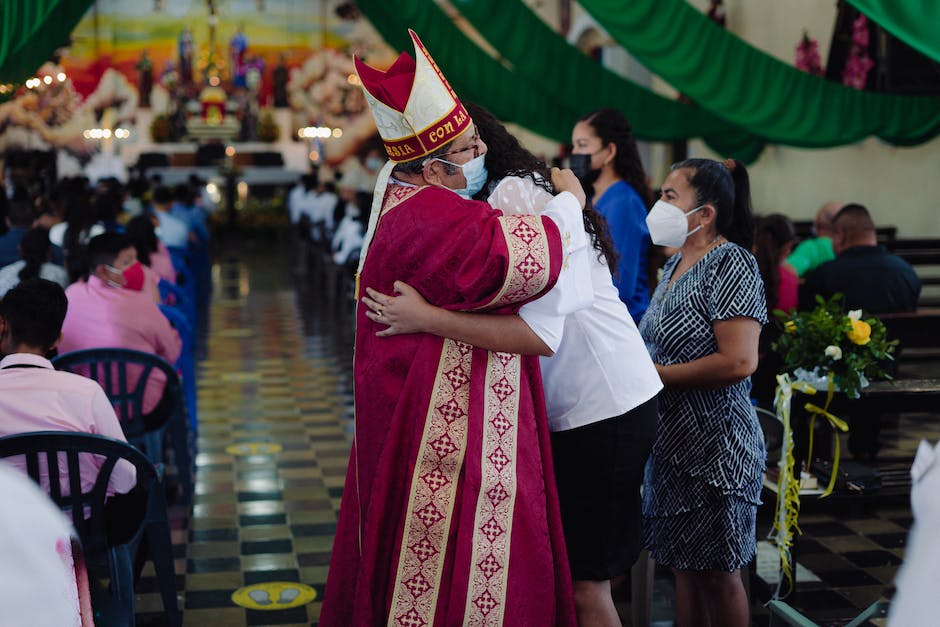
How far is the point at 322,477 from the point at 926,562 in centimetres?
439

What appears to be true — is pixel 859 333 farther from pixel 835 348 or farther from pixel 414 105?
pixel 414 105

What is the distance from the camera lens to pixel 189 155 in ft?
74.2

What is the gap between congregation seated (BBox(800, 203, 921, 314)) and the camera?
549cm

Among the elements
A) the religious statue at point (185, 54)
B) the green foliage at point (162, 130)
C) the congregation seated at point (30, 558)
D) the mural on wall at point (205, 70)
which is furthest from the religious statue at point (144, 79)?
the congregation seated at point (30, 558)

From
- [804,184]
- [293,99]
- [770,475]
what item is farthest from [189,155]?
[770,475]

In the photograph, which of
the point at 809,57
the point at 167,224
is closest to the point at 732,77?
the point at 167,224

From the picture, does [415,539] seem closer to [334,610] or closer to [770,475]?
[334,610]

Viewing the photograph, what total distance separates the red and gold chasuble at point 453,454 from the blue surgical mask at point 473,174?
63 mm

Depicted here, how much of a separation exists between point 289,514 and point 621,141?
200cm

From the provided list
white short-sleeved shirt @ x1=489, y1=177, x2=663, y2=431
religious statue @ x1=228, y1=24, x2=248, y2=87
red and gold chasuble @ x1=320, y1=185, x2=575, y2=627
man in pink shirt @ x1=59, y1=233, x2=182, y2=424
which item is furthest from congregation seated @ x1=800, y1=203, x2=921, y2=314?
religious statue @ x1=228, y1=24, x2=248, y2=87

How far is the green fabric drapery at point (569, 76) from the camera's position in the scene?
19.3ft

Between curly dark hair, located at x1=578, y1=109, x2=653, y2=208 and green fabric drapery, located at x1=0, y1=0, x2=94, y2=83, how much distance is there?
222cm

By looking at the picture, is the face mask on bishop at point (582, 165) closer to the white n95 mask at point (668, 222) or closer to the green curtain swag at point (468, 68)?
the white n95 mask at point (668, 222)

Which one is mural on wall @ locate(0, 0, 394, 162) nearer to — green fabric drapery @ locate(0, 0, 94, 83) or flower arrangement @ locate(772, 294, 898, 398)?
green fabric drapery @ locate(0, 0, 94, 83)
